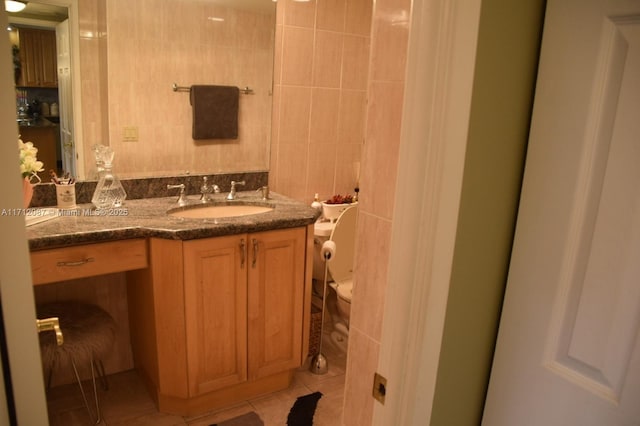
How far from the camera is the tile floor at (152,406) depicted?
213cm

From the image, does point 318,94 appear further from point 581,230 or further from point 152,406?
point 581,230

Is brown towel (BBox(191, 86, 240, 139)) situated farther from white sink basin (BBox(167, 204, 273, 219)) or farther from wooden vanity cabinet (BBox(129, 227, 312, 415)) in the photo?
wooden vanity cabinet (BBox(129, 227, 312, 415))

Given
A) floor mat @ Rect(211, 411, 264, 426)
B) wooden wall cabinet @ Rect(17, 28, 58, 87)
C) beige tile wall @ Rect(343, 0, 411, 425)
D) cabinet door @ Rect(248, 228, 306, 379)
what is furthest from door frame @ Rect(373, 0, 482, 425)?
wooden wall cabinet @ Rect(17, 28, 58, 87)

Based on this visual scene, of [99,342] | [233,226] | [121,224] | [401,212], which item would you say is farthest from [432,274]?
[99,342]

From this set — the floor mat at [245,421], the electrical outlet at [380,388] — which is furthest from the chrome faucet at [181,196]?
the electrical outlet at [380,388]

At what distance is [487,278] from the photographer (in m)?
0.97

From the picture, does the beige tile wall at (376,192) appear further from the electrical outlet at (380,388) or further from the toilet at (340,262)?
the toilet at (340,262)

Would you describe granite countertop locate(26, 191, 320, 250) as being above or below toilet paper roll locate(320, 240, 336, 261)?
above

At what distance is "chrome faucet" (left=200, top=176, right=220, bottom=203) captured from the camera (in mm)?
2416

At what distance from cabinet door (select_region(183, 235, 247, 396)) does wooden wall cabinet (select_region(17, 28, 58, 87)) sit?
3.20 feet

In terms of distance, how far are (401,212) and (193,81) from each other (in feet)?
6.05

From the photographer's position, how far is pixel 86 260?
5.99 ft

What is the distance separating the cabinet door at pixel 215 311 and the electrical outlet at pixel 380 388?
1169mm

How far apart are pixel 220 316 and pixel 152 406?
588mm
